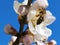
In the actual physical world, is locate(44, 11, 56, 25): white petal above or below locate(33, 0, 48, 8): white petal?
below

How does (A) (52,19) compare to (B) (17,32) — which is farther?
(A) (52,19)

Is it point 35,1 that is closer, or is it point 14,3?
point 35,1

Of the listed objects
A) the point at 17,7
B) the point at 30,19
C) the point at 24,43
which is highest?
the point at 17,7

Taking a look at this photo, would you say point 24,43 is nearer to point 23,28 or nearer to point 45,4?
point 23,28

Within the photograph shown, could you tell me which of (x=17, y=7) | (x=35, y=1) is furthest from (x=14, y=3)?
(x=35, y=1)

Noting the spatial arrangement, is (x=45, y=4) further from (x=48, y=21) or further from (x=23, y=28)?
(x=23, y=28)

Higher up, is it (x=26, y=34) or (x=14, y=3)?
(x=14, y=3)

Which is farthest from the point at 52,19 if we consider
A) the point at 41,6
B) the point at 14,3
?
the point at 14,3

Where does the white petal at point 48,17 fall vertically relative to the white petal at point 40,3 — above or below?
below

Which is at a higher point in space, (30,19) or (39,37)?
(30,19)
